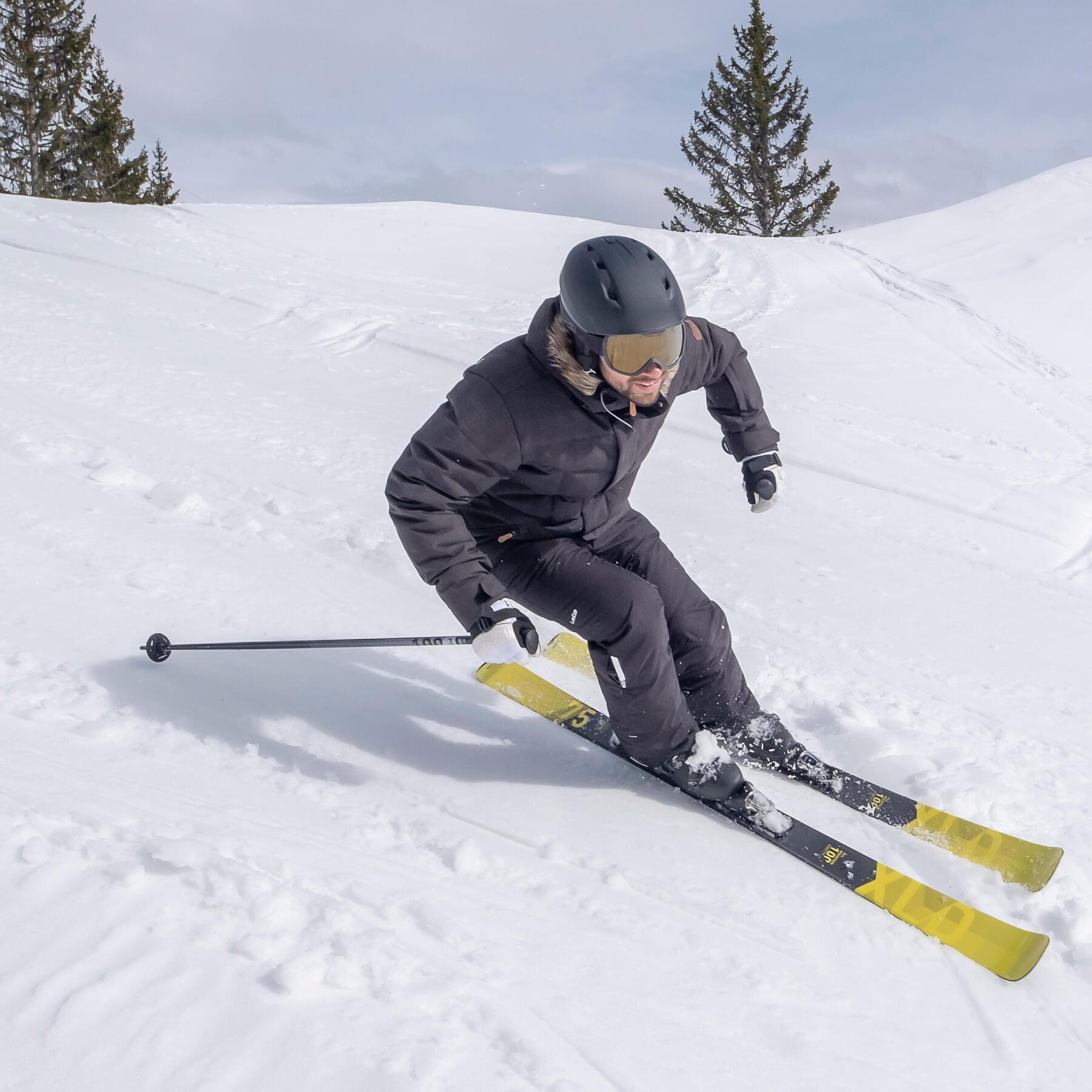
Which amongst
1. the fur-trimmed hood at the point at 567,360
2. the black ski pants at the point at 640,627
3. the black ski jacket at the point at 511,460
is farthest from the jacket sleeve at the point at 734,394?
the fur-trimmed hood at the point at 567,360

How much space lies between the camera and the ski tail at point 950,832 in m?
2.68

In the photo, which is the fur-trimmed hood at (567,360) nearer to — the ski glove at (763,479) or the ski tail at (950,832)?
the ski glove at (763,479)

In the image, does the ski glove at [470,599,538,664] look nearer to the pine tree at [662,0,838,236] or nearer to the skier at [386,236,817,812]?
the skier at [386,236,817,812]

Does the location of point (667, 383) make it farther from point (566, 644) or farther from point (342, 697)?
point (342, 697)

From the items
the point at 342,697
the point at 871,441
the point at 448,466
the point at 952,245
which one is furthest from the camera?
the point at 952,245

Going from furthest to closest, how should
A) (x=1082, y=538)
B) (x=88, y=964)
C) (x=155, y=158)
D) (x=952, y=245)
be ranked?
(x=155, y=158)
(x=952, y=245)
(x=1082, y=538)
(x=88, y=964)

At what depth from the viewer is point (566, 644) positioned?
4039 mm

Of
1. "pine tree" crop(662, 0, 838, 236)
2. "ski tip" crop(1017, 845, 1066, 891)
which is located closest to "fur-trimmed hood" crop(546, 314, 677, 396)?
"ski tip" crop(1017, 845, 1066, 891)

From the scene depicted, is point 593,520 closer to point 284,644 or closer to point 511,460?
point 511,460

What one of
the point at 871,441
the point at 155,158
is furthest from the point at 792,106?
the point at 871,441

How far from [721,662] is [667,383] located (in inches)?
38.5

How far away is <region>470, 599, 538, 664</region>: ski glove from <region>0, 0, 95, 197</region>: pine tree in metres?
31.8

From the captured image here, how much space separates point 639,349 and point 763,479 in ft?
3.51

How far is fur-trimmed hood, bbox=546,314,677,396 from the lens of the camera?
2.78 m
